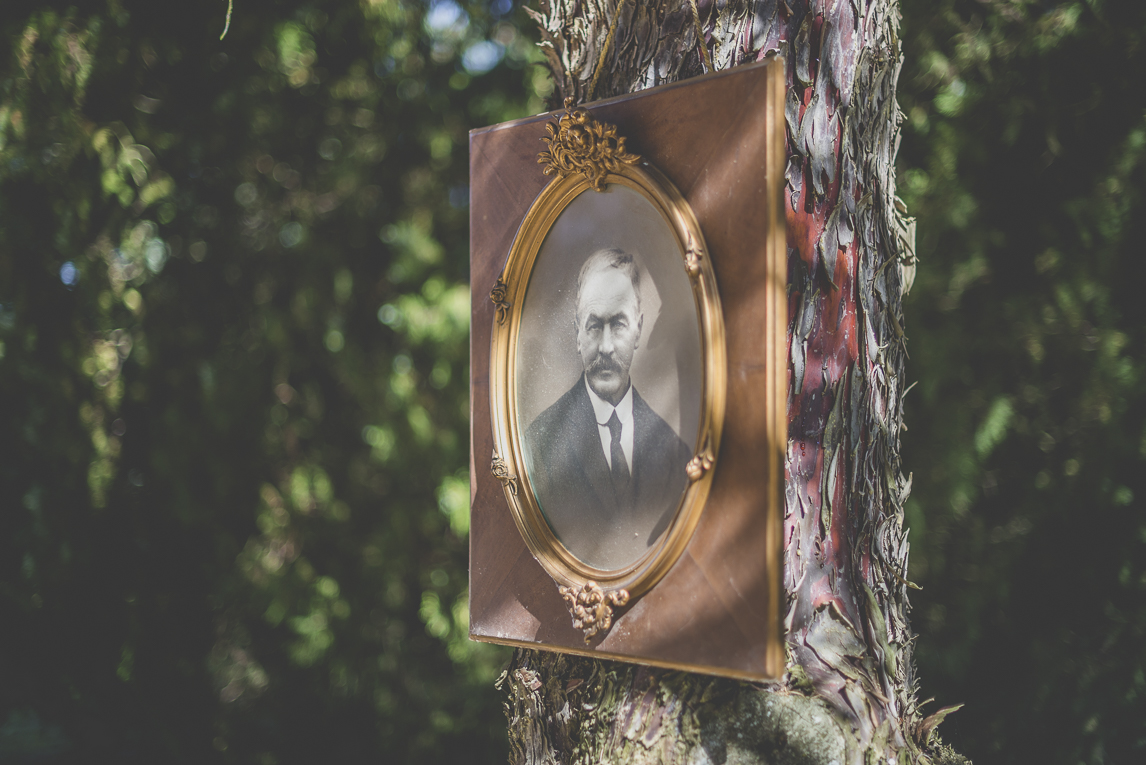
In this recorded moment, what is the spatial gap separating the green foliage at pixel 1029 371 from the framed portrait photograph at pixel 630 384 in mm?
1559

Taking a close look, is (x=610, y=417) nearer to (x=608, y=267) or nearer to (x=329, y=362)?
(x=608, y=267)

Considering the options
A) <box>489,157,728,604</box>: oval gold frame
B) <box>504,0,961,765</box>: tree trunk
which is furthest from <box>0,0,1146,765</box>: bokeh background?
<box>489,157,728,604</box>: oval gold frame

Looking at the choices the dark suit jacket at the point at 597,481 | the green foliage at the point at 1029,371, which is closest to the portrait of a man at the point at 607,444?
the dark suit jacket at the point at 597,481

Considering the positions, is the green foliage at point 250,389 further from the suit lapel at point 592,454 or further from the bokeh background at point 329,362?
the suit lapel at point 592,454

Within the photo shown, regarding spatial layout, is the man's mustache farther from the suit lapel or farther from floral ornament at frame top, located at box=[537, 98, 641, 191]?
floral ornament at frame top, located at box=[537, 98, 641, 191]

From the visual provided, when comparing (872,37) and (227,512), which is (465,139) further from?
(872,37)

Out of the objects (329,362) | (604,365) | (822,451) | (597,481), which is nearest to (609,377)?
(604,365)

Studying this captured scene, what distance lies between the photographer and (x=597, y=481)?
0.91 m

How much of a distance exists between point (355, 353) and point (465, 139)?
827 millimetres

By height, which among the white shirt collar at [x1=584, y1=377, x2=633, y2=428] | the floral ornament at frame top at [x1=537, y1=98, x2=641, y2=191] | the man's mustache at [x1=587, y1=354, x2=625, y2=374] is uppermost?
the floral ornament at frame top at [x1=537, y1=98, x2=641, y2=191]

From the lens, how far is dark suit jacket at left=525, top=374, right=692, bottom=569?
0.85m

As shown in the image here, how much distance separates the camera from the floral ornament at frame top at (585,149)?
871mm

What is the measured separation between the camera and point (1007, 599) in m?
2.12

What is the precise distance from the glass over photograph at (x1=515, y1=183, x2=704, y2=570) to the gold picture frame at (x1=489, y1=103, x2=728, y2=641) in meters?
0.01
